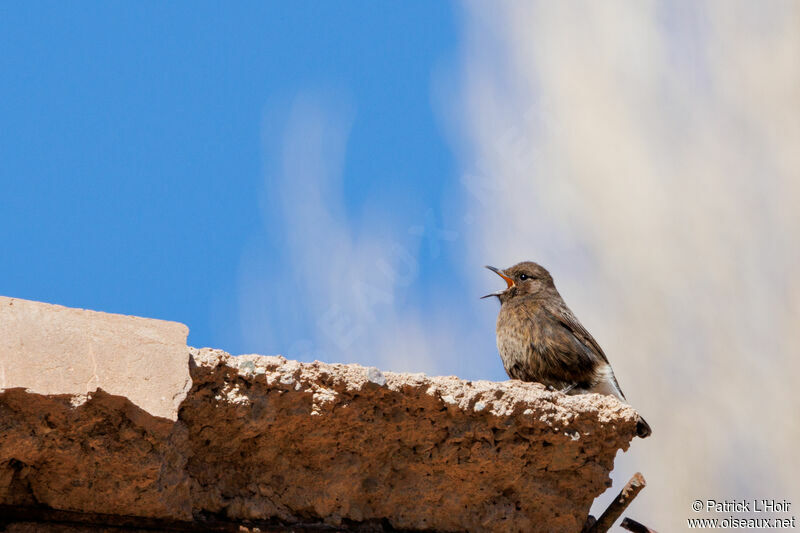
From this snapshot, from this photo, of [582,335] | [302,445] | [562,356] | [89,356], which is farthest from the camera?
[582,335]

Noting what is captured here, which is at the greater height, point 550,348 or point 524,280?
point 524,280

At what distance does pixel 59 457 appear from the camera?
296 cm

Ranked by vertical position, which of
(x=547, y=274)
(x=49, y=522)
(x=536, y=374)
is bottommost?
(x=49, y=522)

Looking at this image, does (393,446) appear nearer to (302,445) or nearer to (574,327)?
(302,445)

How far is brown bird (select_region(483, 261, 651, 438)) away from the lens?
505 centimetres

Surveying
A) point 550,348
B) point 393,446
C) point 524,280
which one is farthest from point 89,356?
point 524,280

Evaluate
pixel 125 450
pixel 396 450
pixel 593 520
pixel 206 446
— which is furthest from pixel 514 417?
pixel 125 450

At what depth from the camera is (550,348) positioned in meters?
5.14

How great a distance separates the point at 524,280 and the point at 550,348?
3.30 feet

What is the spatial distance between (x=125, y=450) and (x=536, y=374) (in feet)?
8.97

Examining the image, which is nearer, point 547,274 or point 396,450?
point 396,450

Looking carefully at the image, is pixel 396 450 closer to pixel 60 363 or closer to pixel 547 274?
pixel 60 363

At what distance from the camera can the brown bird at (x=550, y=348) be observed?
5.05 m

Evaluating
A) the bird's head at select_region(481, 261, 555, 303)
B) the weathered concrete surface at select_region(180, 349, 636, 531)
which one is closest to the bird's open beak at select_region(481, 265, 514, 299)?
the bird's head at select_region(481, 261, 555, 303)
